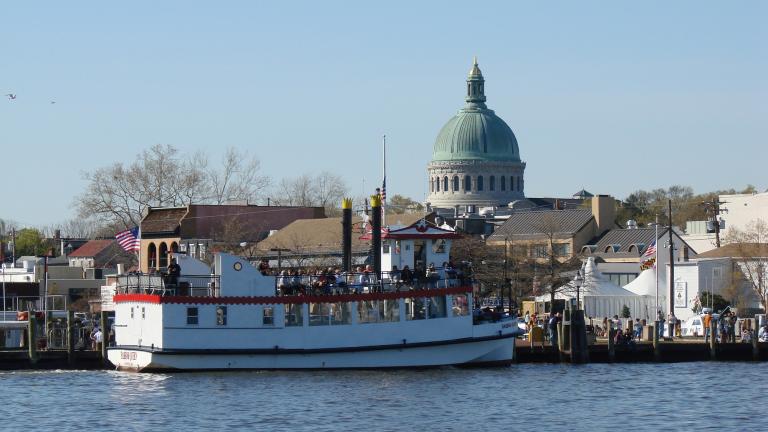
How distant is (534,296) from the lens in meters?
98.1

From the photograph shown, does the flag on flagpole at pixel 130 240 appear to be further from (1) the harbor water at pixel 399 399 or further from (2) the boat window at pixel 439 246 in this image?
(2) the boat window at pixel 439 246

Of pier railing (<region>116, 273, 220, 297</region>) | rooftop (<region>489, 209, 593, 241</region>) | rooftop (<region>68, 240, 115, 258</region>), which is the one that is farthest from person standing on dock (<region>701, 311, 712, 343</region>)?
rooftop (<region>68, 240, 115, 258</region>)

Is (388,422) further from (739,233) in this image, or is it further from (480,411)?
(739,233)

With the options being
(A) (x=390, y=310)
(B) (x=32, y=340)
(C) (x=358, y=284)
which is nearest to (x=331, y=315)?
(C) (x=358, y=284)

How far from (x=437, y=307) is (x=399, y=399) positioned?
8.73 m

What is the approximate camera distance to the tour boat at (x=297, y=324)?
58438 millimetres

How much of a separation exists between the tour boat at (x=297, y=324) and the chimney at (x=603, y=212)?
73.2 meters

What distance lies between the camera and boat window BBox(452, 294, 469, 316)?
59469 millimetres

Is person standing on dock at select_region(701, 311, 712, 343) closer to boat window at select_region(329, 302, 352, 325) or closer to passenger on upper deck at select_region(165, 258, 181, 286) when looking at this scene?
boat window at select_region(329, 302, 352, 325)

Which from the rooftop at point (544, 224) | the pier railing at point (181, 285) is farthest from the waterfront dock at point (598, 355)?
the rooftop at point (544, 224)

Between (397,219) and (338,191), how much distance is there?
3004 cm

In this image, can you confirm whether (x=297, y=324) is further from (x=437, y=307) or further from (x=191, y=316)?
(x=437, y=307)

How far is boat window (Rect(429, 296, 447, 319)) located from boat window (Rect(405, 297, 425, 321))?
1.02 ft

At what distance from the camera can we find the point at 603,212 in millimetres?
133000
